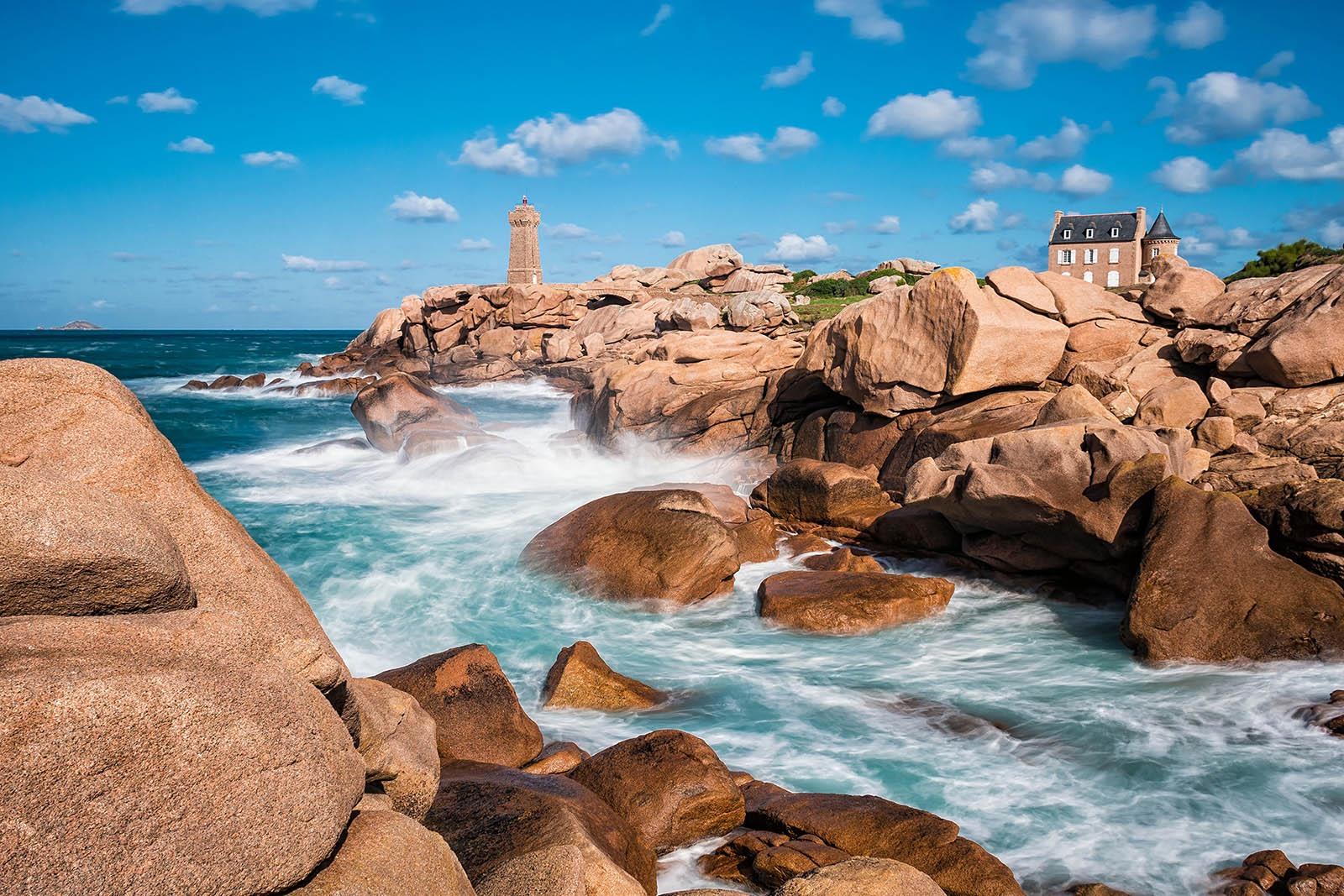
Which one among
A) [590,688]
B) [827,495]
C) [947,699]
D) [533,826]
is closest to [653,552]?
[590,688]

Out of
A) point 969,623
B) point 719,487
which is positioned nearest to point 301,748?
point 969,623

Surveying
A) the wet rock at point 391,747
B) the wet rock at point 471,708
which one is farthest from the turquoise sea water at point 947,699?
the wet rock at point 391,747

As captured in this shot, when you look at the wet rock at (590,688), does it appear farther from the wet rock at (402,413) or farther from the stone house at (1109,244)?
the stone house at (1109,244)

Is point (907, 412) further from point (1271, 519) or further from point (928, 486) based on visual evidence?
point (1271, 519)

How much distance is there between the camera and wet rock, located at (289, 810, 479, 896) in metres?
3.72

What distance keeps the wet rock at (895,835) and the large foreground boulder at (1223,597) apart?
559 centimetres

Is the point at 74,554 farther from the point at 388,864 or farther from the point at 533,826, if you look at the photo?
the point at 533,826

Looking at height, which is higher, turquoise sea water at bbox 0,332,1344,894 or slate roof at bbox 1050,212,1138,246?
slate roof at bbox 1050,212,1138,246

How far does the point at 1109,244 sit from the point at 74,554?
6879cm

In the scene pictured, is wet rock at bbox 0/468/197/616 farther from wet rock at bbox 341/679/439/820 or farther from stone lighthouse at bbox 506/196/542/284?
stone lighthouse at bbox 506/196/542/284

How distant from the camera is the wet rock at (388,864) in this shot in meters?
3.72

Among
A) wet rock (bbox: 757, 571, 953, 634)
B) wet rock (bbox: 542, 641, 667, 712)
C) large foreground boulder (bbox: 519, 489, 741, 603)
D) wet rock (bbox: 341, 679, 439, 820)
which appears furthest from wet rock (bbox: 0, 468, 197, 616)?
large foreground boulder (bbox: 519, 489, 741, 603)

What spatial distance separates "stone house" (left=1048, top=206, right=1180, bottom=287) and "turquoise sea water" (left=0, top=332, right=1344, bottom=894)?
Result: 172ft

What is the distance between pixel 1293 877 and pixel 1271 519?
21.8 feet
